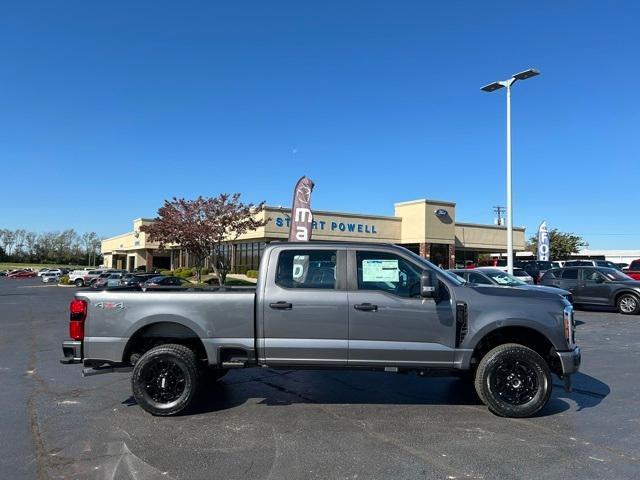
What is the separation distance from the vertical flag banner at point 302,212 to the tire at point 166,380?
12977 millimetres

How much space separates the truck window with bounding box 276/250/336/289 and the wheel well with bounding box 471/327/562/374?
189 centimetres

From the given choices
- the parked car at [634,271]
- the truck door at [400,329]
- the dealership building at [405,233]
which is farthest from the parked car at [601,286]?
the dealership building at [405,233]

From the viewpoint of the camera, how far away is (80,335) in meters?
6.04

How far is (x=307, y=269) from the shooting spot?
6129 millimetres

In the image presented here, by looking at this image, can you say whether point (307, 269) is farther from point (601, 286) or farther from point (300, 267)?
point (601, 286)

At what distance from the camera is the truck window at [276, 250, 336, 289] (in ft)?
19.9

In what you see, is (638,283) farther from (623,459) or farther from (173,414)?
(173,414)

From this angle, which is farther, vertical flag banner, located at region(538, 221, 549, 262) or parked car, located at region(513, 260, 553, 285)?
vertical flag banner, located at region(538, 221, 549, 262)

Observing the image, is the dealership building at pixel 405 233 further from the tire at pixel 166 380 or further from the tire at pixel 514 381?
the tire at pixel 514 381

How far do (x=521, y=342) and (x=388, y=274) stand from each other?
1805 mm

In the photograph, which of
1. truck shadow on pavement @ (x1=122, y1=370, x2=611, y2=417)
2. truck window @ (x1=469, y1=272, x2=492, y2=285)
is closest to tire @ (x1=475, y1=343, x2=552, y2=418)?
truck shadow on pavement @ (x1=122, y1=370, x2=611, y2=417)

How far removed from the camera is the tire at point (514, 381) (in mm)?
5797

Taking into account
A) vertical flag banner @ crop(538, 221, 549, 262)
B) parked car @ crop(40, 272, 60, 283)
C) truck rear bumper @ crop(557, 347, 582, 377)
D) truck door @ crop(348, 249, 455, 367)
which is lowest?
parked car @ crop(40, 272, 60, 283)

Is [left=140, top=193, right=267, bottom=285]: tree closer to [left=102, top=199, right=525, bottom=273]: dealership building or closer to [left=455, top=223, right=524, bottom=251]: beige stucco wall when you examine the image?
[left=102, top=199, right=525, bottom=273]: dealership building
